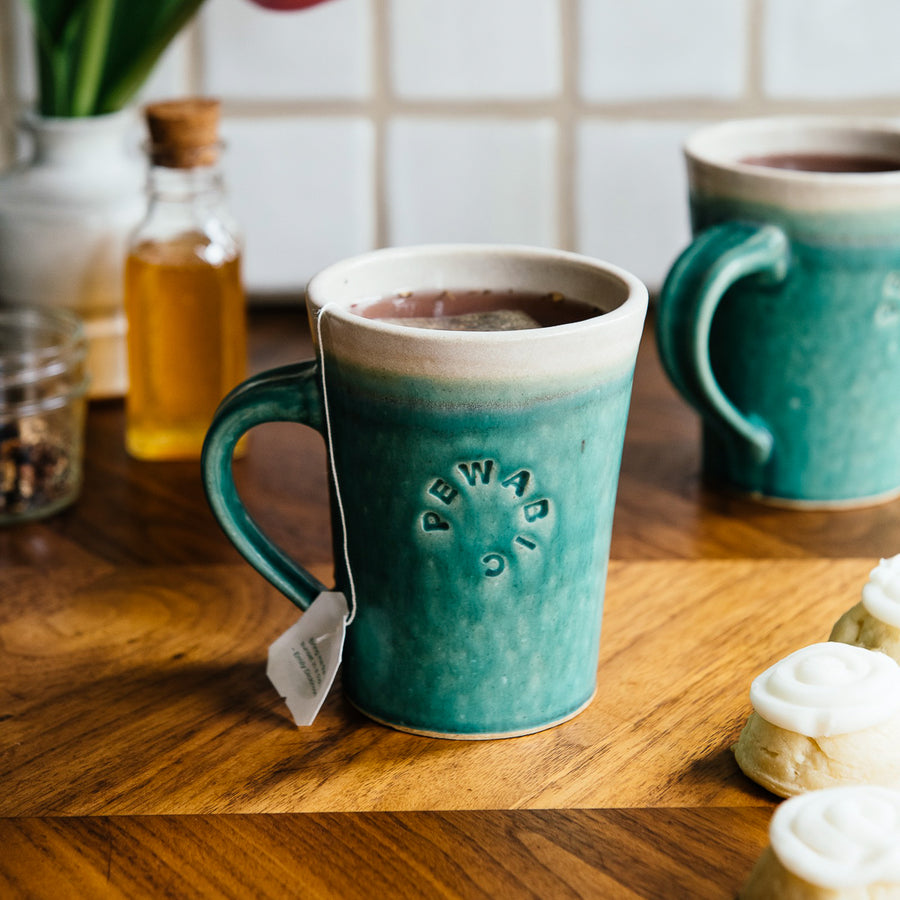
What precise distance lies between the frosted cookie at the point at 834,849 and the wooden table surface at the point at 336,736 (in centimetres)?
4

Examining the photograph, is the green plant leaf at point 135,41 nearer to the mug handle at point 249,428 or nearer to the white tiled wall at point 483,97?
A: the white tiled wall at point 483,97

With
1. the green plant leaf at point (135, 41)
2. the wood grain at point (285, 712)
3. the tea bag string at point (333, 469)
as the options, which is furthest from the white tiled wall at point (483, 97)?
the tea bag string at point (333, 469)

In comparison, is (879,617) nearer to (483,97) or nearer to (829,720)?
(829,720)

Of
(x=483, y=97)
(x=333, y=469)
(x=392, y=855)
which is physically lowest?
(x=392, y=855)

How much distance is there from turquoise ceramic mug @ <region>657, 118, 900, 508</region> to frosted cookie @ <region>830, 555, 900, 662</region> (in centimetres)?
17

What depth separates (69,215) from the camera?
2.43 ft

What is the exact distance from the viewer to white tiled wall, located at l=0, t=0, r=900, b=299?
0.89 m

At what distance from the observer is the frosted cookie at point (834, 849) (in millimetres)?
348

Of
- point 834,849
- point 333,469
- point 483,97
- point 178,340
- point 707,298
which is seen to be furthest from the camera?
point 483,97

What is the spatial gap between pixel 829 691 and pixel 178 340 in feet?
1.39

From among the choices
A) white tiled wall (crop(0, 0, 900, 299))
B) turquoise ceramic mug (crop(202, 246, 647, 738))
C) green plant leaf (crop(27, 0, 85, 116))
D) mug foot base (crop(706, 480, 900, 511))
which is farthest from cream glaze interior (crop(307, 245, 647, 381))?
white tiled wall (crop(0, 0, 900, 299))

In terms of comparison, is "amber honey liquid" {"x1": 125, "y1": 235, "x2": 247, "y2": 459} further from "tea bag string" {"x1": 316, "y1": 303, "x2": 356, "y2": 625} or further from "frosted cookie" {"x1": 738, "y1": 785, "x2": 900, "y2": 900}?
Result: "frosted cookie" {"x1": 738, "y1": 785, "x2": 900, "y2": 900}

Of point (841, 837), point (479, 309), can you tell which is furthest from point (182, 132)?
Answer: point (841, 837)

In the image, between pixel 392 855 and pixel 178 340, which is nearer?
pixel 392 855
